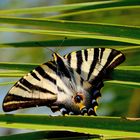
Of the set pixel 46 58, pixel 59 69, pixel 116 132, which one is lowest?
pixel 116 132

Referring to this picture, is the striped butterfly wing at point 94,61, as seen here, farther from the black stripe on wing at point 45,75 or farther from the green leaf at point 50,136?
the green leaf at point 50,136

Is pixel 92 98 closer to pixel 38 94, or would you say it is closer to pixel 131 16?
pixel 38 94

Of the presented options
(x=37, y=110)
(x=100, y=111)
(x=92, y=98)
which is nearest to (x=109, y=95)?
(x=100, y=111)

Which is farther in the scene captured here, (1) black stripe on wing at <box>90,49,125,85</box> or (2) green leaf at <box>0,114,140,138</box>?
(1) black stripe on wing at <box>90,49,125,85</box>

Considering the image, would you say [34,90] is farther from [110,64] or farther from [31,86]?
[110,64]

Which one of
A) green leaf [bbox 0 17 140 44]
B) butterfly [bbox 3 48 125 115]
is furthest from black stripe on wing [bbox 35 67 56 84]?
green leaf [bbox 0 17 140 44]

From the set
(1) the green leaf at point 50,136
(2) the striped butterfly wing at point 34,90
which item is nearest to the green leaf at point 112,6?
(2) the striped butterfly wing at point 34,90

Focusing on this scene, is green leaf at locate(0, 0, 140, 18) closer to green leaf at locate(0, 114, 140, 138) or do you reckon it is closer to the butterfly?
the butterfly
